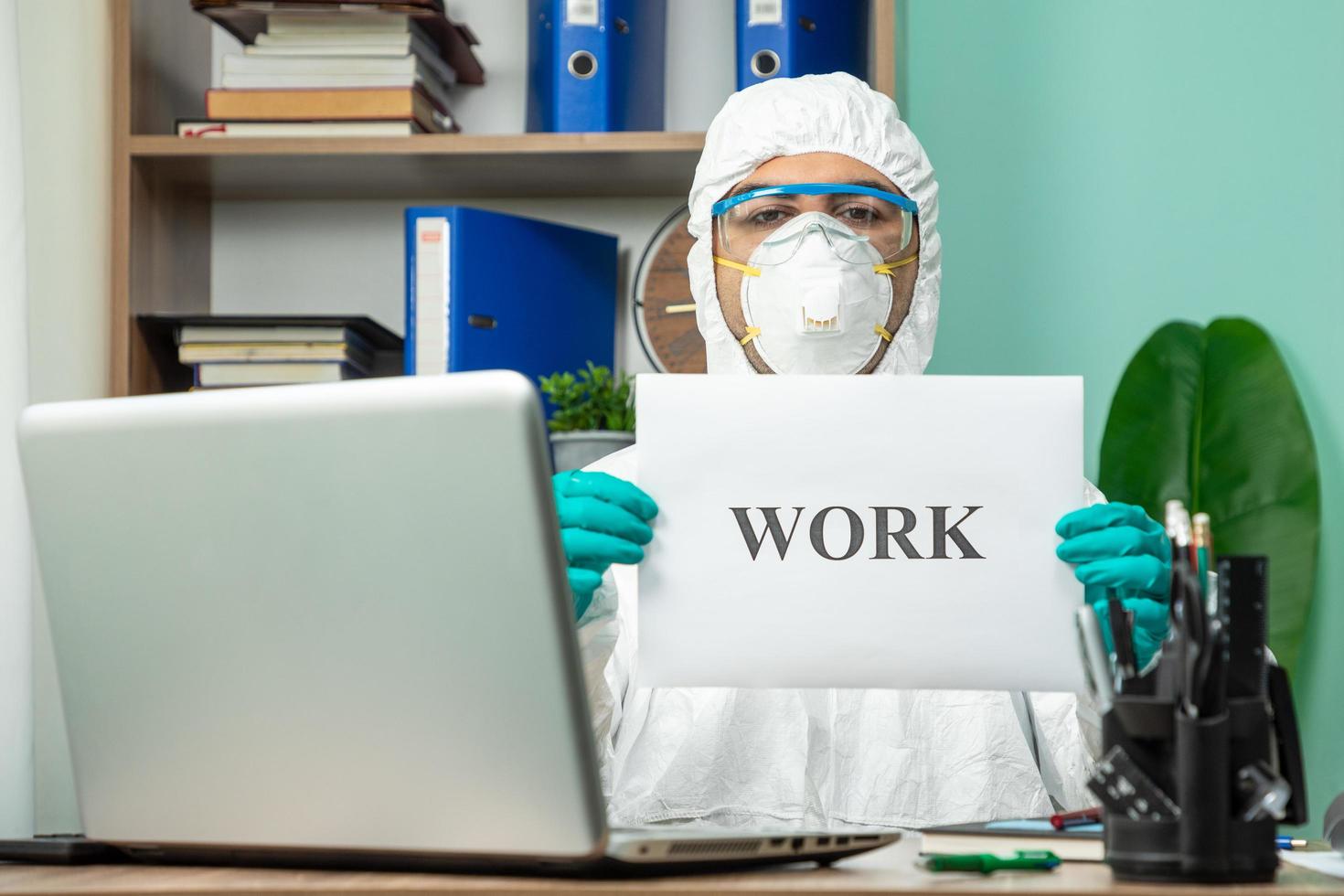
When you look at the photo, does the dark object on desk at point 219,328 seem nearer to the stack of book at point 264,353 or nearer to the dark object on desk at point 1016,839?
the stack of book at point 264,353

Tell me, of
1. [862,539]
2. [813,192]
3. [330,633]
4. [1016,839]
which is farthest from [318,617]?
[813,192]

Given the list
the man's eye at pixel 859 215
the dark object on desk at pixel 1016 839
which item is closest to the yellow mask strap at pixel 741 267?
the man's eye at pixel 859 215

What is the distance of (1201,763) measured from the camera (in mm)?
645

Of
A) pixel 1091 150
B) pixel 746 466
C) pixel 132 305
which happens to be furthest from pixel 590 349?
pixel 746 466

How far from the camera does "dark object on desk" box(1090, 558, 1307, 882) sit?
2.11ft

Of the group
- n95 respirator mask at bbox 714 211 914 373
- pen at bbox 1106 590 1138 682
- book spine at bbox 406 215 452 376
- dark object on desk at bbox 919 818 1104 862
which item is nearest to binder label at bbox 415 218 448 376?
book spine at bbox 406 215 452 376

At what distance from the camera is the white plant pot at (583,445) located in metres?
1.94

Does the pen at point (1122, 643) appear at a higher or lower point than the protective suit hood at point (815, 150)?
lower

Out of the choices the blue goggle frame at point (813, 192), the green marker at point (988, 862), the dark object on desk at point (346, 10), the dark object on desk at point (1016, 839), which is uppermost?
the dark object on desk at point (346, 10)

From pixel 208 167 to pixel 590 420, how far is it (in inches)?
28.6

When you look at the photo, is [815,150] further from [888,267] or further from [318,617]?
[318,617]

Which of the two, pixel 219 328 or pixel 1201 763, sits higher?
pixel 219 328

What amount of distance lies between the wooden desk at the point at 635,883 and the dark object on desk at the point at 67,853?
37mm

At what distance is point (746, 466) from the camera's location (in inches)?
46.9
